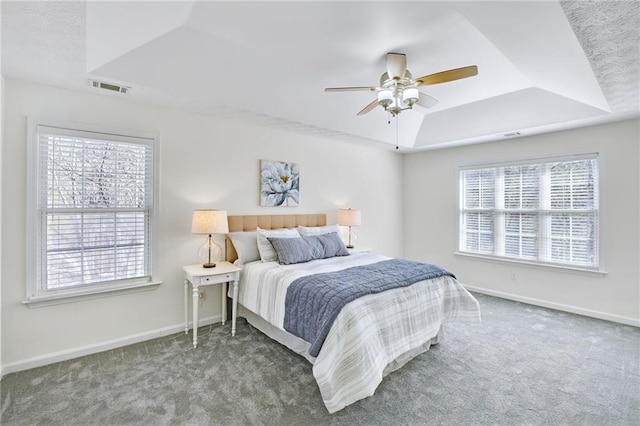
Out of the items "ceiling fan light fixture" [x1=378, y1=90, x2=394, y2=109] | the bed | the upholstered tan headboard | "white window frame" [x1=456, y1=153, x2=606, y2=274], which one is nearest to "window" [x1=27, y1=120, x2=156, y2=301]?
the upholstered tan headboard

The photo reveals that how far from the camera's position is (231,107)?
332 centimetres

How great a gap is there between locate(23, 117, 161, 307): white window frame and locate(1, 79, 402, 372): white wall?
0.17 ft

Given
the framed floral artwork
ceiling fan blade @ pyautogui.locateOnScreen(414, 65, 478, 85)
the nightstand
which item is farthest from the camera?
the framed floral artwork

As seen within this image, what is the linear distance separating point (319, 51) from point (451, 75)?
110 cm

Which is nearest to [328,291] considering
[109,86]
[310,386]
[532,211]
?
[310,386]

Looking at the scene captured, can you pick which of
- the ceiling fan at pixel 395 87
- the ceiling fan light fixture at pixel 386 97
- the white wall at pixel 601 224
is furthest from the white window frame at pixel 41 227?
the white wall at pixel 601 224

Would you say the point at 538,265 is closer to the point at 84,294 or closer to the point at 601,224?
the point at 601,224

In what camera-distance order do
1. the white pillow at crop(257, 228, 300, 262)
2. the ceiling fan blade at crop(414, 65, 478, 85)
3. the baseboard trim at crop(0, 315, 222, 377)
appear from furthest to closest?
1. the white pillow at crop(257, 228, 300, 262)
2. the baseboard trim at crop(0, 315, 222, 377)
3. the ceiling fan blade at crop(414, 65, 478, 85)

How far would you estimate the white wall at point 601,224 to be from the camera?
11.7 feet

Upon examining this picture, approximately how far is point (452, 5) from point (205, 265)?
10.5ft

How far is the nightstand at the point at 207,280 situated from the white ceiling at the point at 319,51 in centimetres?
180

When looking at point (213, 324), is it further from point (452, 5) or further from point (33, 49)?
point (452, 5)

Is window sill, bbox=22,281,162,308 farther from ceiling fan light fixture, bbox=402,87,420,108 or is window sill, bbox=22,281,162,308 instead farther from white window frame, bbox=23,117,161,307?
ceiling fan light fixture, bbox=402,87,420,108

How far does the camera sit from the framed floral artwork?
4.05 metres
